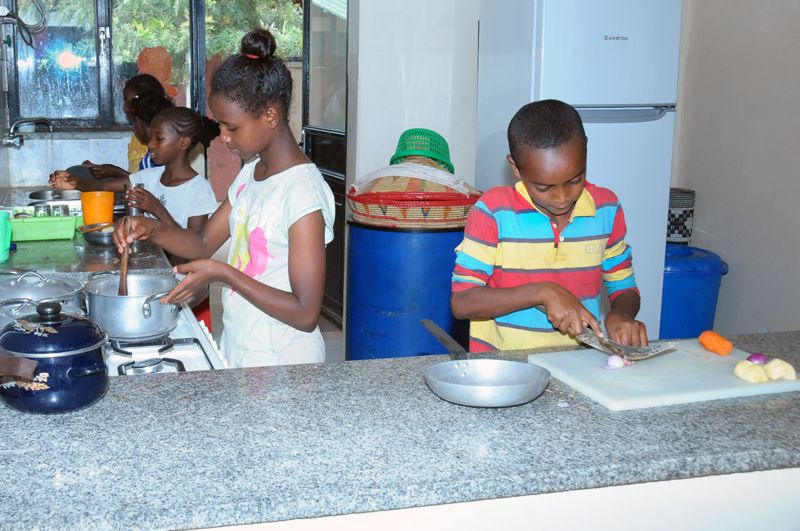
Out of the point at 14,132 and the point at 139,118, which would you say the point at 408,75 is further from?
the point at 14,132

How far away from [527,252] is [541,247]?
35 mm

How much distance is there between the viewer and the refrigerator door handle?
11.8 feet

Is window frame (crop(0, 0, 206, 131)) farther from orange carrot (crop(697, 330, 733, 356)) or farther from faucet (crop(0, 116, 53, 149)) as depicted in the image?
orange carrot (crop(697, 330, 733, 356))

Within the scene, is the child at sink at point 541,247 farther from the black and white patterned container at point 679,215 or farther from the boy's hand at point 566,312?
the black and white patterned container at point 679,215

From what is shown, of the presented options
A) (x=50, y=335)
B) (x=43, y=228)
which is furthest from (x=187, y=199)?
(x=50, y=335)

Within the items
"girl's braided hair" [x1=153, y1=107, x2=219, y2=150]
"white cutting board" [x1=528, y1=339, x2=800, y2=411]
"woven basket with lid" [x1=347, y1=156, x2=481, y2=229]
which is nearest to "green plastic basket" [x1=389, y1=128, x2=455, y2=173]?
"woven basket with lid" [x1=347, y1=156, x2=481, y2=229]

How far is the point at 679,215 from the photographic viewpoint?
4.50m

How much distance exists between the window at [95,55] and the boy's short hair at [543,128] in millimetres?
4939

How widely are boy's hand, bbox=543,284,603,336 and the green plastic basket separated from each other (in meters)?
2.17

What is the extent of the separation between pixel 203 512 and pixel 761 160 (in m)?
3.75

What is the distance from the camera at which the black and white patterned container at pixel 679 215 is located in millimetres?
4504

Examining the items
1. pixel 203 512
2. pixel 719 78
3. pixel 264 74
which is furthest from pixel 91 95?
pixel 203 512

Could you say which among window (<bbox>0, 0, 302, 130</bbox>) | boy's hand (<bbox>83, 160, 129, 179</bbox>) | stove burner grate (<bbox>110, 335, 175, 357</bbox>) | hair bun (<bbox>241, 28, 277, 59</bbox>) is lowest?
stove burner grate (<bbox>110, 335, 175, 357</bbox>)

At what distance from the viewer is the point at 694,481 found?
1322 millimetres
